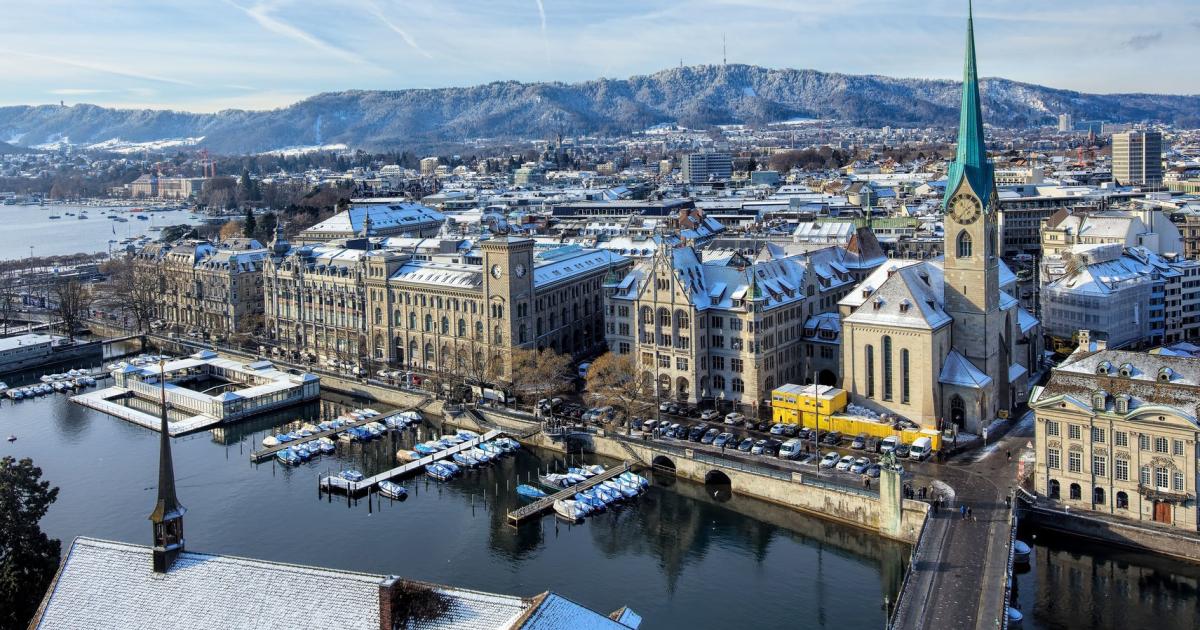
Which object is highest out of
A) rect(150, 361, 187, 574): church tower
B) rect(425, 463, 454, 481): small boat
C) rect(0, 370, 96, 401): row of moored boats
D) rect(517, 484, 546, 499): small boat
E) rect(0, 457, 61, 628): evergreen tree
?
rect(150, 361, 187, 574): church tower

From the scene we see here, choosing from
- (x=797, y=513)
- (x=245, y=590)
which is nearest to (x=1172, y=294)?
(x=797, y=513)

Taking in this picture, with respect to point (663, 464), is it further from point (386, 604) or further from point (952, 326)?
point (386, 604)

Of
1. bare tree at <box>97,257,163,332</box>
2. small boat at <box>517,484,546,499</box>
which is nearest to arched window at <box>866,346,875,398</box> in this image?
small boat at <box>517,484,546,499</box>

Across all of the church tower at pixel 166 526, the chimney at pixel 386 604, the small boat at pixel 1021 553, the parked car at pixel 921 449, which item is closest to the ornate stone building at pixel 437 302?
the parked car at pixel 921 449

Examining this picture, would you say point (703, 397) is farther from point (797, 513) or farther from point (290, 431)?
point (290, 431)

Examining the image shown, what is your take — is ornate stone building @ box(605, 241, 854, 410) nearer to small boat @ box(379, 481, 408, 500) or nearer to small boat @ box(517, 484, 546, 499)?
small boat @ box(517, 484, 546, 499)

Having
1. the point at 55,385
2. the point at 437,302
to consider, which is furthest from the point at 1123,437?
the point at 55,385
